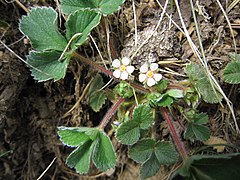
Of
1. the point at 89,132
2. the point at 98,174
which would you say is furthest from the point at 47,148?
the point at 89,132

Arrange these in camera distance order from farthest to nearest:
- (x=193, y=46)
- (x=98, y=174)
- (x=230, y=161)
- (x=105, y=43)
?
(x=98, y=174) → (x=105, y=43) → (x=193, y=46) → (x=230, y=161)

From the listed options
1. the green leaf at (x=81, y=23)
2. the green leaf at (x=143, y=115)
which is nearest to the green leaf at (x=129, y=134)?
the green leaf at (x=143, y=115)

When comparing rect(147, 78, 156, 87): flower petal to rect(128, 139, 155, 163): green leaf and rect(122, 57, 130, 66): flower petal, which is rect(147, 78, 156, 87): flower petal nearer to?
rect(122, 57, 130, 66): flower petal

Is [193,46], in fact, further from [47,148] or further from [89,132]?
[47,148]

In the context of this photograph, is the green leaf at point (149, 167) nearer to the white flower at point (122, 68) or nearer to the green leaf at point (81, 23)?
the white flower at point (122, 68)

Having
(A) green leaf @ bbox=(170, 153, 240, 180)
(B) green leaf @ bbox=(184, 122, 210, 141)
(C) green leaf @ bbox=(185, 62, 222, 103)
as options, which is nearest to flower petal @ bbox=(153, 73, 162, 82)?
(C) green leaf @ bbox=(185, 62, 222, 103)
